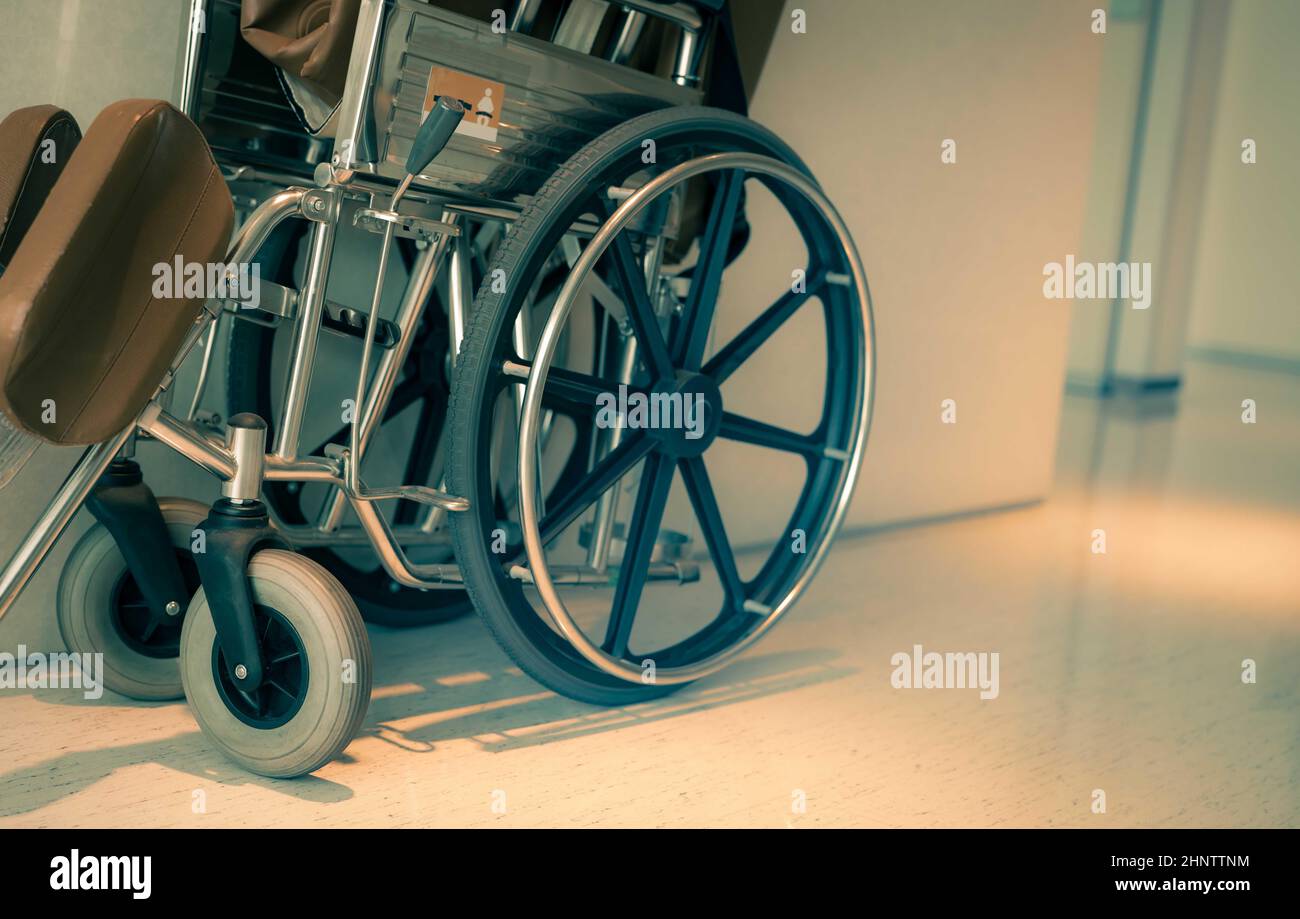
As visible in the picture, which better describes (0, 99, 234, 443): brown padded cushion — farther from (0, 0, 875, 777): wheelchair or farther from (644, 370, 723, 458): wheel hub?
(644, 370, 723, 458): wheel hub

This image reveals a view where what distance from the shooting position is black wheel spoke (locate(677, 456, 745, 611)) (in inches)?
81.1

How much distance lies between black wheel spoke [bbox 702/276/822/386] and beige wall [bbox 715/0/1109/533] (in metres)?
0.74

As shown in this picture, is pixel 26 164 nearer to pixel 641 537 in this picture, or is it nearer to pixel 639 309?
pixel 639 309

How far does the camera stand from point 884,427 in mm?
3396

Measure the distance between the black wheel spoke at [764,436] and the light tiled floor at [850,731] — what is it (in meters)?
0.42

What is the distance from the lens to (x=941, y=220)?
11.2ft

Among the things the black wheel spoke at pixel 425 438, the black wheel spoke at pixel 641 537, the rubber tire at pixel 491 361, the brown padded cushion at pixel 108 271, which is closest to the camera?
the brown padded cushion at pixel 108 271

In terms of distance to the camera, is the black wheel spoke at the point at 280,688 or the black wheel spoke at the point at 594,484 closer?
the black wheel spoke at the point at 280,688

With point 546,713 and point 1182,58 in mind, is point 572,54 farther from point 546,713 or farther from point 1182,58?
point 1182,58

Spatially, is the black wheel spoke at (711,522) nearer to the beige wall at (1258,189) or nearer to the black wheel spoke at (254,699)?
the black wheel spoke at (254,699)

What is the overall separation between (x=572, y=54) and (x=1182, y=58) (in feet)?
16.6

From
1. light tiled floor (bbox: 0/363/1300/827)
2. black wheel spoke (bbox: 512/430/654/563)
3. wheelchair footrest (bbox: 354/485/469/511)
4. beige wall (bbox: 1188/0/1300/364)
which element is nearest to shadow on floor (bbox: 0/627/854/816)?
light tiled floor (bbox: 0/363/1300/827)

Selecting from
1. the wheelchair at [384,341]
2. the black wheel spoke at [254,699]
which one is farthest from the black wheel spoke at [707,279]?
the black wheel spoke at [254,699]

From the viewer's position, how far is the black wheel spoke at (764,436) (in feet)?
6.86
